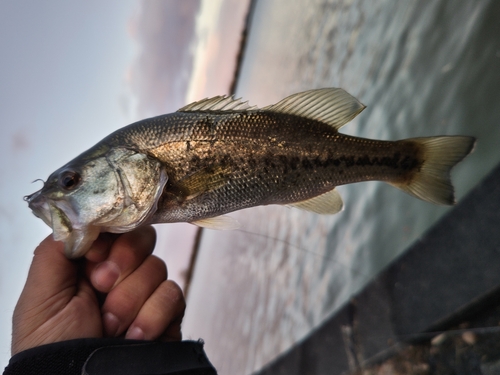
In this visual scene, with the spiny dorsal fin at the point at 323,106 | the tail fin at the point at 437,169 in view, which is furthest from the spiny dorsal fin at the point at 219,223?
the tail fin at the point at 437,169

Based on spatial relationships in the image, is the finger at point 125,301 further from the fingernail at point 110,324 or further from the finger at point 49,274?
the finger at point 49,274

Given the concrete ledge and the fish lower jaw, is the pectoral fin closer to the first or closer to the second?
the fish lower jaw

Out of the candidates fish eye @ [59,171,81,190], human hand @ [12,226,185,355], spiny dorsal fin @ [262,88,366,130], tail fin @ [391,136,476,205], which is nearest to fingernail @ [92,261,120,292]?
human hand @ [12,226,185,355]

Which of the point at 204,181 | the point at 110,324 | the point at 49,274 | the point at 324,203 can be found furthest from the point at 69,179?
the point at 324,203

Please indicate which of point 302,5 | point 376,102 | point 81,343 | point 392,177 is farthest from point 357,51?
point 302,5

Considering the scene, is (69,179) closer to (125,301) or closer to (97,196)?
(97,196)

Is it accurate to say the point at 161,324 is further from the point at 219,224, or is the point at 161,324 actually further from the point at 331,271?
the point at 331,271
